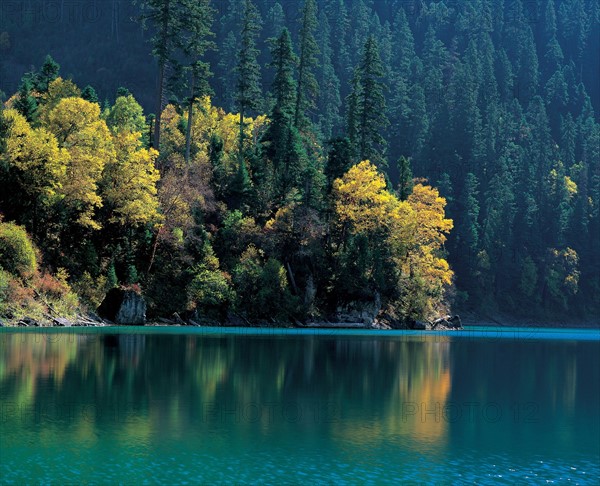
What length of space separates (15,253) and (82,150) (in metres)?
12.4

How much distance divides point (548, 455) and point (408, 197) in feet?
247

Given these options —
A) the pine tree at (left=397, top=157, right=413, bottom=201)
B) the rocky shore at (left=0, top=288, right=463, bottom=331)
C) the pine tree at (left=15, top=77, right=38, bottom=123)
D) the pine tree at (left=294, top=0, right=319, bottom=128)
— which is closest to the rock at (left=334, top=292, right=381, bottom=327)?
the rocky shore at (left=0, top=288, right=463, bottom=331)

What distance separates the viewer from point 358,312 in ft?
261

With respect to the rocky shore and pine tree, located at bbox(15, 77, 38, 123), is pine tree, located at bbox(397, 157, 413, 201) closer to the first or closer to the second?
the rocky shore

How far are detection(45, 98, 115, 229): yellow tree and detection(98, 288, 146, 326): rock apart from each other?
645cm

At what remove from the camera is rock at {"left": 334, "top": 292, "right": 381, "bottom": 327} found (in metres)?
79.1

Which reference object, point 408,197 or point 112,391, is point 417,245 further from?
point 112,391

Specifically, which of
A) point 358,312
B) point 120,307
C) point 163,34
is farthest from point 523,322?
point 120,307

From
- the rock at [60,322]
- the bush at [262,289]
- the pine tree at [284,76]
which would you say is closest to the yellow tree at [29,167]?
the rock at [60,322]

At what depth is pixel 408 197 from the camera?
3674 inches

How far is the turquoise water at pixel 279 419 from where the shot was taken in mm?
16453

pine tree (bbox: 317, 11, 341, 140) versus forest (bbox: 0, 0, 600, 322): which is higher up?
pine tree (bbox: 317, 11, 341, 140)

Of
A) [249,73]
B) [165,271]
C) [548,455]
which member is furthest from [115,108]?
[548,455]

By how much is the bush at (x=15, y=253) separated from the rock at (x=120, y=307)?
7160 millimetres
